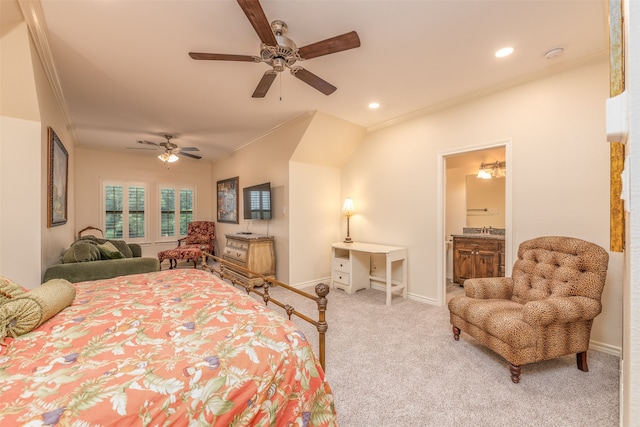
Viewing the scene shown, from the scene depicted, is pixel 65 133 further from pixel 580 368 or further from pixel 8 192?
pixel 580 368

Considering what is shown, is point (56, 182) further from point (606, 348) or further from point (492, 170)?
point (492, 170)

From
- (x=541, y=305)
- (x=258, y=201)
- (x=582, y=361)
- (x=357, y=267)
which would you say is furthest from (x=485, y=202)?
(x=258, y=201)

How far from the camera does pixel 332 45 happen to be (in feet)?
6.24

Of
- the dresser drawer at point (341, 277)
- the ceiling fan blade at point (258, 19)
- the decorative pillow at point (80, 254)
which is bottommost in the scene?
the dresser drawer at point (341, 277)

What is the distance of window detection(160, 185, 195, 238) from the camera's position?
21.3 ft

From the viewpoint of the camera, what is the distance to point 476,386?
6.44 ft

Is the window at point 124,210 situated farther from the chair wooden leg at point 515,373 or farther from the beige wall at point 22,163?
the chair wooden leg at point 515,373

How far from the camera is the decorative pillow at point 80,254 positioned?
2895 mm

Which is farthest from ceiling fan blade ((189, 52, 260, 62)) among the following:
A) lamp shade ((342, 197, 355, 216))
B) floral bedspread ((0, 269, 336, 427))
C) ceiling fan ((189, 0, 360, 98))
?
lamp shade ((342, 197, 355, 216))

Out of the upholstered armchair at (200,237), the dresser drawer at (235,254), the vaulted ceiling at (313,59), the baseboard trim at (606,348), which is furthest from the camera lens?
the upholstered armchair at (200,237)

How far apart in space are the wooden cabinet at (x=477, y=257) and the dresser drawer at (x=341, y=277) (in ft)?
6.23

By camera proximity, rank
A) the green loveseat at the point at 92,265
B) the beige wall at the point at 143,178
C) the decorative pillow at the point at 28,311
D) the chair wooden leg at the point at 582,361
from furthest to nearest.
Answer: the beige wall at the point at 143,178, the green loveseat at the point at 92,265, the chair wooden leg at the point at 582,361, the decorative pillow at the point at 28,311

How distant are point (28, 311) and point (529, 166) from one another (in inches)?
160

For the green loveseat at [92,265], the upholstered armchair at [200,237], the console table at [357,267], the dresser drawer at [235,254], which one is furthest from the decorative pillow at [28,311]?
the upholstered armchair at [200,237]
